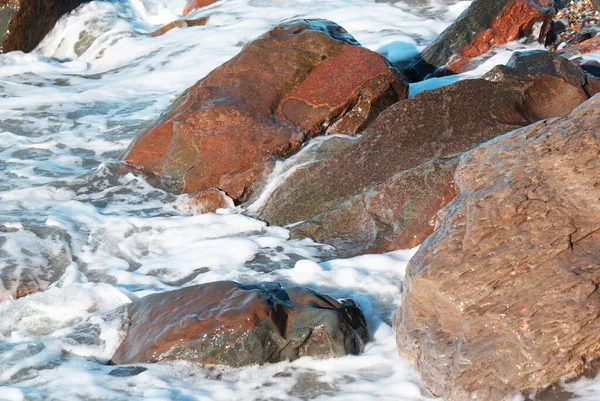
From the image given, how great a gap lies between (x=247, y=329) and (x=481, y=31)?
20.5 ft

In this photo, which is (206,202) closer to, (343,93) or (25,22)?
(343,93)

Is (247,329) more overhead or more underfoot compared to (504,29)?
more underfoot

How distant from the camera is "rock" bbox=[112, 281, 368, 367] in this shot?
360 centimetres

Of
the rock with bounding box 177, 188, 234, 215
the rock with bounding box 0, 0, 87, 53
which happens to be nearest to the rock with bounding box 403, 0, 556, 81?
the rock with bounding box 177, 188, 234, 215

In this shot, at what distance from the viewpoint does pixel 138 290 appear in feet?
16.1

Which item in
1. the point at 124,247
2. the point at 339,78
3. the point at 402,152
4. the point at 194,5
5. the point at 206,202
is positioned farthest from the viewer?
the point at 194,5

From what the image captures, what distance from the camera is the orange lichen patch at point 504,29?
28.6 ft

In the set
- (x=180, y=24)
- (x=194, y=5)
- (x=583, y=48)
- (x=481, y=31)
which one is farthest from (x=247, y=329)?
(x=194, y=5)

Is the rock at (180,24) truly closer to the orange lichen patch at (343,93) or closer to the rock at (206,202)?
the orange lichen patch at (343,93)

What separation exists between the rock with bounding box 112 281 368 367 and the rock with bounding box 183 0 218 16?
1121 cm

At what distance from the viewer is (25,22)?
12703 millimetres

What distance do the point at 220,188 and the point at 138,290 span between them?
153 cm

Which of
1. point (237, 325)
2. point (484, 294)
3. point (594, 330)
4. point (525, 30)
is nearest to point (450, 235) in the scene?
point (484, 294)

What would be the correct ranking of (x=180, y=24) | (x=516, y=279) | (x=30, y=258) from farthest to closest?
(x=180, y=24) → (x=30, y=258) → (x=516, y=279)
